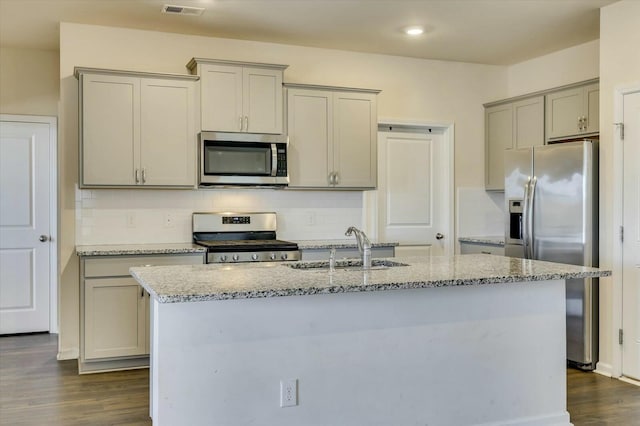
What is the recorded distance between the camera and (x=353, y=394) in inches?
113

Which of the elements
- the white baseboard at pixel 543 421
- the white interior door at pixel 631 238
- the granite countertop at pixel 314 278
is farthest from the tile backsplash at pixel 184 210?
the white baseboard at pixel 543 421

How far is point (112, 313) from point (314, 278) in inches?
85.4

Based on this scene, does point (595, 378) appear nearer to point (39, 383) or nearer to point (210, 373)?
point (210, 373)

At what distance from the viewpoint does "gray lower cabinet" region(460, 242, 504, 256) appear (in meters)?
5.37

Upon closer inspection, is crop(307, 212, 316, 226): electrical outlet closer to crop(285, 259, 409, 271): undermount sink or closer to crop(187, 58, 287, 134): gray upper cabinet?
crop(187, 58, 287, 134): gray upper cabinet

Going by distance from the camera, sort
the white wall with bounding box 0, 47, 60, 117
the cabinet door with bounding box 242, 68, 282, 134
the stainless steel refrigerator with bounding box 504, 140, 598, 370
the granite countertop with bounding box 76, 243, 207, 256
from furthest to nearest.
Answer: the white wall with bounding box 0, 47, 60, 117 < the cabinet door with bounding box 242, 68, 282, 134 < the stainless steel refrigerator with bounding box 504, 140, 598, 370 < the granite countertop with bounding box 76, 243, 207, 256

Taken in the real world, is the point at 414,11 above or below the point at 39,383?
above

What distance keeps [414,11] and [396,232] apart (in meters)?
2.10

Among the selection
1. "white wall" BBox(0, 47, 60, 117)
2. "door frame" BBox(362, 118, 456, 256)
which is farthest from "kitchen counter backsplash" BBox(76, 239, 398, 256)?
"white wall" BBox(0, 47, 60, 117)

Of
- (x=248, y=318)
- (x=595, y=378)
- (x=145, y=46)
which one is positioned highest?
(x=145, y=46)

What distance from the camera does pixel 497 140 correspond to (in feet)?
19.1

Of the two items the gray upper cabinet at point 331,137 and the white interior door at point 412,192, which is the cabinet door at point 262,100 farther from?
the white interior door at point 412,192

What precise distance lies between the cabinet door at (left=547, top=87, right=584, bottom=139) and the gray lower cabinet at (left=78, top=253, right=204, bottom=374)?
325 cm

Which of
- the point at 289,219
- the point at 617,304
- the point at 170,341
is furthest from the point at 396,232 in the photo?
the point at 170,341
